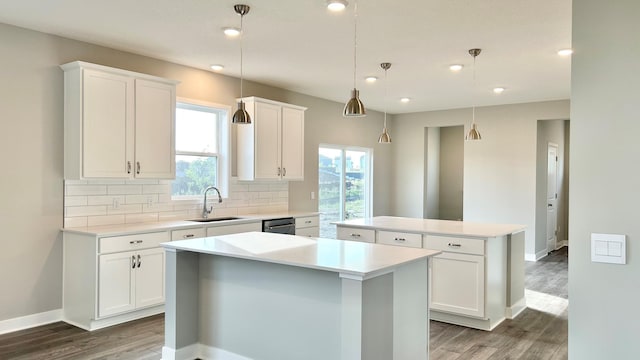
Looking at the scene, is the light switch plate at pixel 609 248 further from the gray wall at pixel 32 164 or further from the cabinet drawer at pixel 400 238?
the gray wall at pixel 32 164

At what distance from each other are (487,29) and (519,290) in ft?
8.67

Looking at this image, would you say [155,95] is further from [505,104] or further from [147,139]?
[505,104]

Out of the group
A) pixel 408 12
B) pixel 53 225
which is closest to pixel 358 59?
pixel 408 12

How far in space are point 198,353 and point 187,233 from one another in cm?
151

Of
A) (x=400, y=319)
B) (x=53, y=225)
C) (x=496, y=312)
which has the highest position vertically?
(x=53, y=225)

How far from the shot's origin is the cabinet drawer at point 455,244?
407 centimetres

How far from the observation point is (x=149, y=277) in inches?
171

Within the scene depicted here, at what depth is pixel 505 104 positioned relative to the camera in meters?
7.90

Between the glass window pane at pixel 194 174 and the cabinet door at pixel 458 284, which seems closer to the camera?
the cabinet door at pixel 458 284

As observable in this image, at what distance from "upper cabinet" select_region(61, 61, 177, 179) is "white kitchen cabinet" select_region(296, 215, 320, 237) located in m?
1.84

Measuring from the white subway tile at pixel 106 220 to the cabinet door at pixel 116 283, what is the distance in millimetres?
606

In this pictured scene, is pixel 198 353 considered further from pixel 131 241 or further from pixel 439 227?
pixel 439 227

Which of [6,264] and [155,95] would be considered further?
[155,95]

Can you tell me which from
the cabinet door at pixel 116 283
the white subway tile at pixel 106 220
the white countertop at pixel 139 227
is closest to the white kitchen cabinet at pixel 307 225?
the white countertop at pixel 139 227
